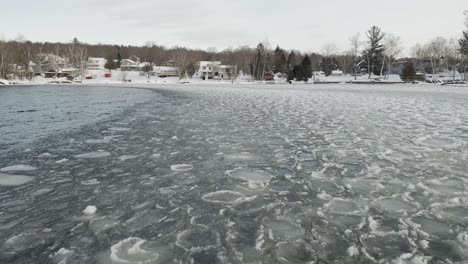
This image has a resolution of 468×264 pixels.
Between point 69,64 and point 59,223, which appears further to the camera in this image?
point 69,64

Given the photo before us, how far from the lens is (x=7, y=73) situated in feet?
256

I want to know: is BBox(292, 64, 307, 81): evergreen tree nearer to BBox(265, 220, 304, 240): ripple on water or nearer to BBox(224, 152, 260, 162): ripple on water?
BBox(224, 152, 260, 162): ripple on water

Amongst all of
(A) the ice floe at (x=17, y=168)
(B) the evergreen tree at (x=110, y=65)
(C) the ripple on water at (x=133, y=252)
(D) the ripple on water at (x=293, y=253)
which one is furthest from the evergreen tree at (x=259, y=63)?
(C) the ripple on water at (x=133, y=252)

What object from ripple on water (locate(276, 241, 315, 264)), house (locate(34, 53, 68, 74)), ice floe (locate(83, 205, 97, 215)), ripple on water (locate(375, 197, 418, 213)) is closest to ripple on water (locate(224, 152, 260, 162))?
ripple on water (locate(375, 197, 418, 213))

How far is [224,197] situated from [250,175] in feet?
3.94

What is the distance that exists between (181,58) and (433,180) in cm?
9611

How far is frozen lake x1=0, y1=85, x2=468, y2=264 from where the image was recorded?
3.41m

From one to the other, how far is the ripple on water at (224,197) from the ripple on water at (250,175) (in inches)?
Answer: 29.4

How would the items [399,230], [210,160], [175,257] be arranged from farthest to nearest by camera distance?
1. [210,160]
2. [399,230]
3. [175,257]

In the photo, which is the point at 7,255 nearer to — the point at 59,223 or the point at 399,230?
the point at 59,223

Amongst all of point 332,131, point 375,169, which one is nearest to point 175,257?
point 375,169


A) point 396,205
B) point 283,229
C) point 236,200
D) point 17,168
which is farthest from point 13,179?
point 396,205

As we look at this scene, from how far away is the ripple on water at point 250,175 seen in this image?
5.76 meters

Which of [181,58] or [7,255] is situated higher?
[181,58]
